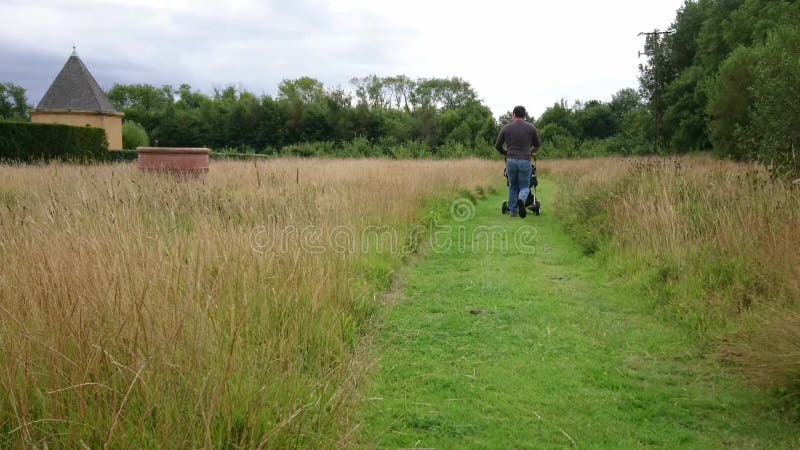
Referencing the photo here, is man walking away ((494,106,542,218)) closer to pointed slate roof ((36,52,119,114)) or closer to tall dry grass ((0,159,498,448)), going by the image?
tall dry grass ((0,159,498,448))

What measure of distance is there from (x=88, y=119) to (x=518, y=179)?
40874mm

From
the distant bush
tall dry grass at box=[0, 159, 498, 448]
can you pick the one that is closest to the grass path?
tall dry grass at box=[0, 159, 498, 448]

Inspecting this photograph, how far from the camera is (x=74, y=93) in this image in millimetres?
41312

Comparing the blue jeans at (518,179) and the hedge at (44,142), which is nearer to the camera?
the blue jeans at (518,179)

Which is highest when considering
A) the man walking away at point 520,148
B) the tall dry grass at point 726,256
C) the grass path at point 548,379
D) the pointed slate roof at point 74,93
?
the pointed slate roof at point 74,93

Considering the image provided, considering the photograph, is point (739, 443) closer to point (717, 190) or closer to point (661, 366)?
point (661, 366)

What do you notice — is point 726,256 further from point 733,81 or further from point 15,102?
point 15,102

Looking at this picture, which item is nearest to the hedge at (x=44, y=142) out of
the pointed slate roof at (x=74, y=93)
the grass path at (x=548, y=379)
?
the grass path at (x=548, y=379)

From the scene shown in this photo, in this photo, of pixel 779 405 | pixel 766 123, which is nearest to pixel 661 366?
pixel 779 405

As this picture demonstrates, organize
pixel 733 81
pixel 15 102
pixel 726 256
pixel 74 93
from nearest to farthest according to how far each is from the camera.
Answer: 1. pixel 726 256
2. pixel 733 81
3. pixel 74 93
4. pixel 15 102

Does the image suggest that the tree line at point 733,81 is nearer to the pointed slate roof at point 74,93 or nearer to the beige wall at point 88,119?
the beige wall at point 88,119

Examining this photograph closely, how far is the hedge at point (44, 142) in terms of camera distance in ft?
67.3

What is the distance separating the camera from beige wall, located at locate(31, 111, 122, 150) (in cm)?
3975

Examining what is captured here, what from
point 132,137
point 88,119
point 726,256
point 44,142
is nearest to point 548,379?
point 726,256
